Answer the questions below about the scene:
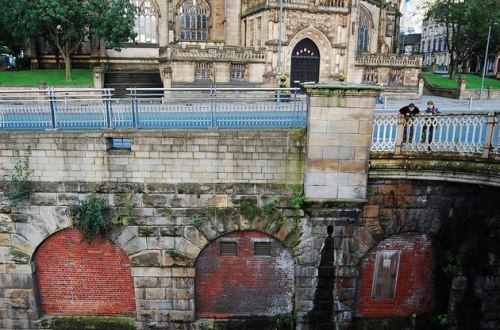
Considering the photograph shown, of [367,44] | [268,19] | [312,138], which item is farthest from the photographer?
[367,44]

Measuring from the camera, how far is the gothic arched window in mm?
35844

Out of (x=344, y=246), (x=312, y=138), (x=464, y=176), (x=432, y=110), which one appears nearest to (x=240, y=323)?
(x=344, y=246)

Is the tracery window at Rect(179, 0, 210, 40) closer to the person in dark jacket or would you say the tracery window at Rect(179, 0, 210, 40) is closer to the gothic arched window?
the gothic arched window

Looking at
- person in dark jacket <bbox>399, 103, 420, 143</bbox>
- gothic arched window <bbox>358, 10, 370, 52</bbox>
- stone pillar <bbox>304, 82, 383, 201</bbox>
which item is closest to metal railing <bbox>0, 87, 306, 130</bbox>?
stone pillar <bbox>304, 82, 383, 201</bbox>

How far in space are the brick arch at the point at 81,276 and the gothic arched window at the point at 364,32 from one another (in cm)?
3115

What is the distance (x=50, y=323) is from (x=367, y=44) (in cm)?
3320

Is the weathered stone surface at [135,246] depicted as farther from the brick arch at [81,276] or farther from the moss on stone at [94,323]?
the moss on stone at [94,323]

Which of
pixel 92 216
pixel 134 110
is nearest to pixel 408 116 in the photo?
pixel 134 110

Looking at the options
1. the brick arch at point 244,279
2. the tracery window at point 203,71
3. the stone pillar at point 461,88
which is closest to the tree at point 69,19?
the tracery window at point 203,71

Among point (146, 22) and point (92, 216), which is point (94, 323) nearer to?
point (92, 216)

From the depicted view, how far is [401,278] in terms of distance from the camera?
1118 centimetres

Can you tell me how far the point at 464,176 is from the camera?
935 cm

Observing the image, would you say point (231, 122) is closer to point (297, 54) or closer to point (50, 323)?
point (50, 323)

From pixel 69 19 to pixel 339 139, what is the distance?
21.5 m
